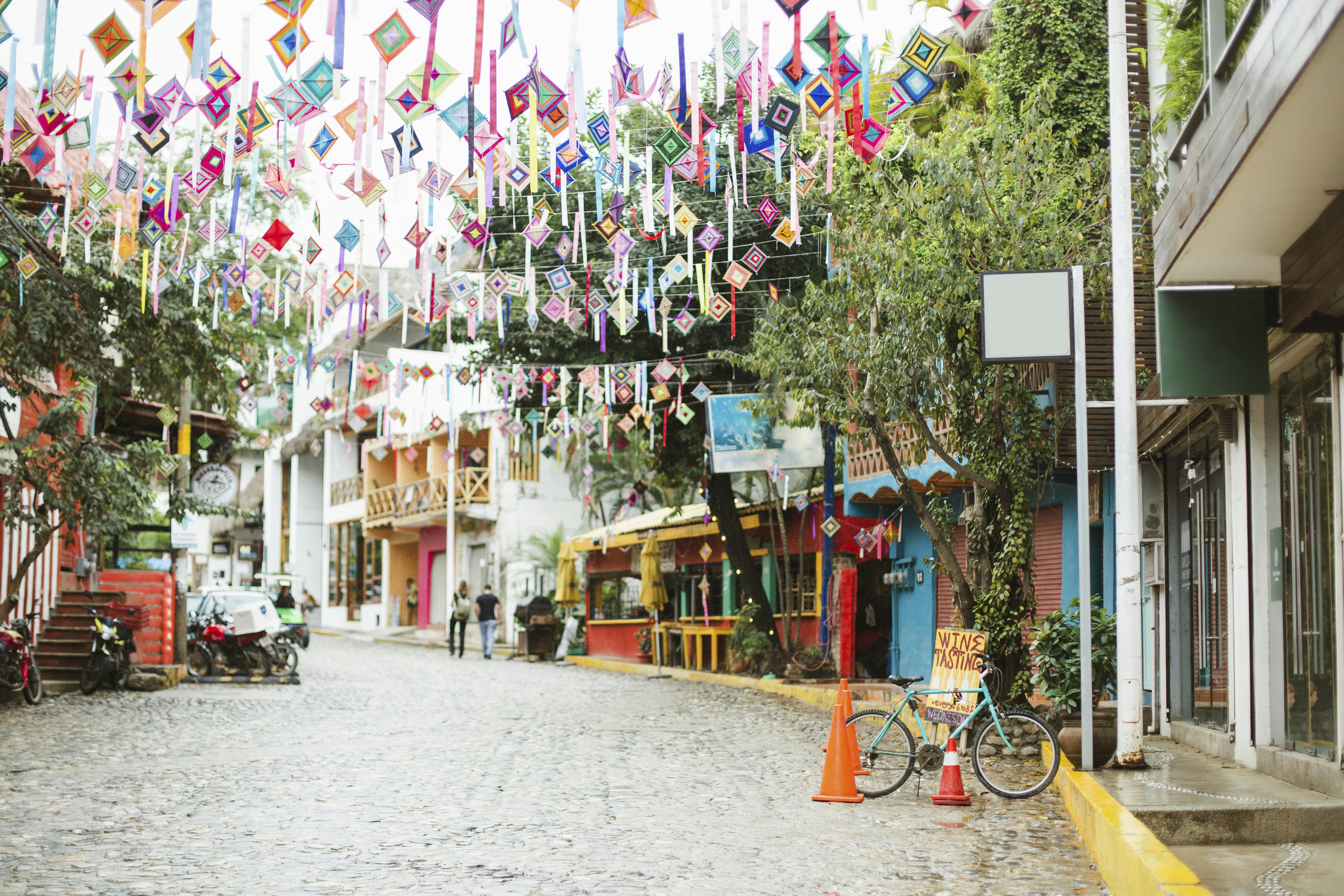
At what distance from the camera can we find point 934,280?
12.9 metres

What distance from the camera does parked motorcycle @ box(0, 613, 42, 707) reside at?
17.1m

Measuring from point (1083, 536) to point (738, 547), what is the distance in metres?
14.9

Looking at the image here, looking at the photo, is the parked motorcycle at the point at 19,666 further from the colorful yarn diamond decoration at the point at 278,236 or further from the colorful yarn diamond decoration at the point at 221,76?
the colorful yarn diamond decoration at the point at 221,76

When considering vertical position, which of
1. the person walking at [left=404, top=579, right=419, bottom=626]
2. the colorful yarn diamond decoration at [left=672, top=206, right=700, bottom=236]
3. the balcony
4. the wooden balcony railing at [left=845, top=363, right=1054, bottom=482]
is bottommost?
the person walking at [left=404, top=579, right=419, bottom=626]

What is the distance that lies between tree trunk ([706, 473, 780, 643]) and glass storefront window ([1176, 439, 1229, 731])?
441 inches

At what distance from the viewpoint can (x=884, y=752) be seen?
10055 mm

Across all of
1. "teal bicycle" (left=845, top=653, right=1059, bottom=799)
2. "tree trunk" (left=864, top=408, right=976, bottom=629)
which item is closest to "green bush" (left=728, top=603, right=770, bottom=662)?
"tree trunk" (left=864, top=408, right=976, bottom=629)

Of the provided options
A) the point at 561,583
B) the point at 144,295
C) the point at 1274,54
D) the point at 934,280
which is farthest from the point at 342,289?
the point at 561,583

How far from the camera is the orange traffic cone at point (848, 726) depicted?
9.71m

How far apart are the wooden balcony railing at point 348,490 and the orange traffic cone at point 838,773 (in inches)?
1640

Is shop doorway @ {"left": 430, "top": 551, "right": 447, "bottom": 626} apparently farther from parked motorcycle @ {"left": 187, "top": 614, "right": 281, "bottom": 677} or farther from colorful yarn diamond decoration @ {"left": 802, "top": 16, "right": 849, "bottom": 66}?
colorful yarn diamond decoration @ {"left": 802, "top": 16, "right": 849, "bottom": 66}

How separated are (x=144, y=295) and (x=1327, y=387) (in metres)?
13.3

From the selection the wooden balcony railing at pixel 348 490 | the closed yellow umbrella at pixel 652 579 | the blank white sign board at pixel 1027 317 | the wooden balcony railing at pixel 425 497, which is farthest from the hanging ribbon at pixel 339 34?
the wooden balcony railing at pixel 348 490

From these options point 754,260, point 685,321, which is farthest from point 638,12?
point 685,321
